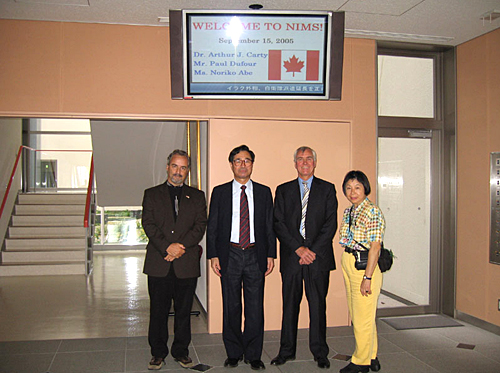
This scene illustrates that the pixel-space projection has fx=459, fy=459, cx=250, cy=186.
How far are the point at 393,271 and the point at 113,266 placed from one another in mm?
5542

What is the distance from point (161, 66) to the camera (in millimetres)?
4461

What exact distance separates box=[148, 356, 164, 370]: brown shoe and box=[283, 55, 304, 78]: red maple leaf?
8.58 feet

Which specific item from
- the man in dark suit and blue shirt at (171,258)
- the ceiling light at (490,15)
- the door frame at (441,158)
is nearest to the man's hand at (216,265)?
the man in dark suit and blue shirt at (171,258)

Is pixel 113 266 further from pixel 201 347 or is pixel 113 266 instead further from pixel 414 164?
pixel 414 164

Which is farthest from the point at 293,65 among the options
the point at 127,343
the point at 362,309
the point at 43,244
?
the point at 43,244

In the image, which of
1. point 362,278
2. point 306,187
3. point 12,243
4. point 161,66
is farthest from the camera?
point 12,243

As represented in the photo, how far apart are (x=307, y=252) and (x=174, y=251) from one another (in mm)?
1023

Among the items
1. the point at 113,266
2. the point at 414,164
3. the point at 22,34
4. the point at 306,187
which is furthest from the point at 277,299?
the point at 113,266

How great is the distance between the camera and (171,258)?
3.50 m

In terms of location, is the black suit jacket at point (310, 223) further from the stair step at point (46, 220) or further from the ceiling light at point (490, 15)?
the stair step at point (46, 220)

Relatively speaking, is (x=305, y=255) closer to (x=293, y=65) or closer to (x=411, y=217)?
(x=293, y=65)

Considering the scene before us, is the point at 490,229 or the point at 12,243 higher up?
the point at 490,229

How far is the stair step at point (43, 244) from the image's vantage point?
8.41 m

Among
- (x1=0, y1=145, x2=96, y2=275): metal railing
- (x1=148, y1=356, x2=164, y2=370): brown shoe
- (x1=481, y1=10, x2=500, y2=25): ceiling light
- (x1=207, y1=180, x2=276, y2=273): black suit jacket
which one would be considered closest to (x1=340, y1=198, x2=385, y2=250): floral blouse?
(x1=207, y1=180, x2=276, y2=273): black suit jacket
